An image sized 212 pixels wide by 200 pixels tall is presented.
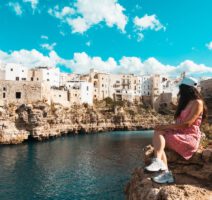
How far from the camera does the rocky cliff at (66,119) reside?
2598 inches

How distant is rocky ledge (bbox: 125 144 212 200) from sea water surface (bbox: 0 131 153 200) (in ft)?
59.4

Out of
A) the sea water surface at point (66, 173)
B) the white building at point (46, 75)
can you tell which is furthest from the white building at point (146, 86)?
the sea water surface at point (66, 173)

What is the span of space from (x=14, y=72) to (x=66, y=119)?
63.1 feet

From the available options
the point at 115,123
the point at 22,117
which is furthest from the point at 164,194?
the point at 115,123

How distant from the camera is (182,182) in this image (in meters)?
6.92

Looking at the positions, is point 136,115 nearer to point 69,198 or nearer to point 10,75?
point 10,75

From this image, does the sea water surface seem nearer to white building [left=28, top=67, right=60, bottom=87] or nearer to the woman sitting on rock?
the woman sitting on rock

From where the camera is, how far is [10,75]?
8138 centimetres

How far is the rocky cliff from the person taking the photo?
217 ft

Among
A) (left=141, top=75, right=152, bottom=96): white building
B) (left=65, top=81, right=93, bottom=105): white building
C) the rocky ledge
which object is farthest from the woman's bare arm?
(left=141, top=75, right=152, bottom=96): white building

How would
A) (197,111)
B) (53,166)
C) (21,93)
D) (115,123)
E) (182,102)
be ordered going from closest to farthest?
(197,111) → (182,102) → (53,166) → (21,93) → (115,123)

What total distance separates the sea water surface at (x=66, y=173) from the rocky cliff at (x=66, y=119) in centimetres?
1563

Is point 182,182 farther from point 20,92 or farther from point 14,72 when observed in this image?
point 14,72

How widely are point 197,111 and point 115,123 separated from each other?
93288 millimetres
